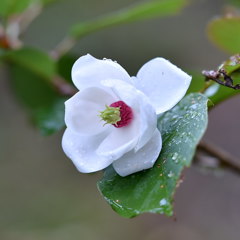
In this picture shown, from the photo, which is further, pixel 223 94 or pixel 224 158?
pixel 224 158

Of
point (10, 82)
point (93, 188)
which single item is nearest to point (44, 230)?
point (93, 188)

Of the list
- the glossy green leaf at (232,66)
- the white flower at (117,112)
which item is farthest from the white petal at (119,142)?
the glossy green leaf at (232,66)

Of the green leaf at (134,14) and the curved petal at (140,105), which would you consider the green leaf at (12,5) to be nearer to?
the green leaf at (134,14)

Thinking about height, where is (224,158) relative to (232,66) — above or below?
below

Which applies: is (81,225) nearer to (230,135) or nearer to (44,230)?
(44,230)

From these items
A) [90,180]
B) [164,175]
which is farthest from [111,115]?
[90,180]

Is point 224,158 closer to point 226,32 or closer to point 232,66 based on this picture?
Result: point 226,32
